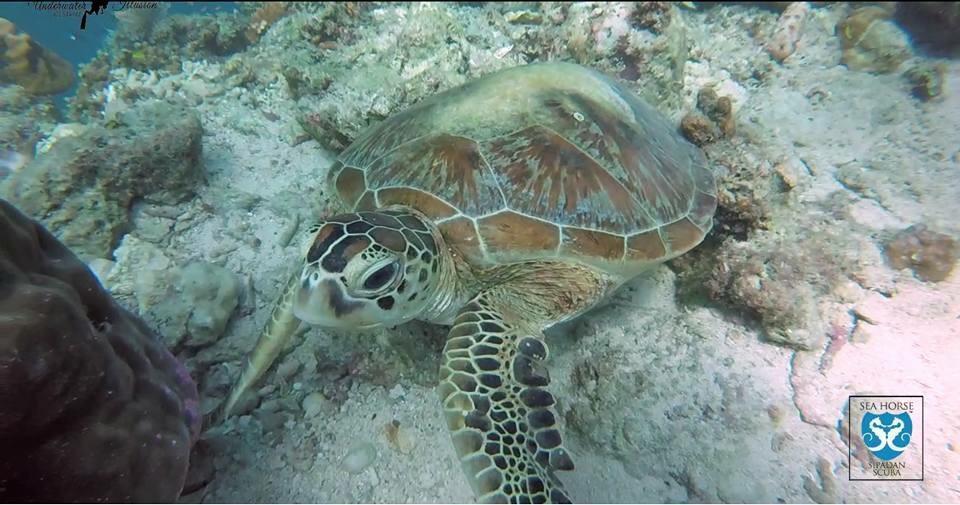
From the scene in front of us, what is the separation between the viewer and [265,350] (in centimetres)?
201

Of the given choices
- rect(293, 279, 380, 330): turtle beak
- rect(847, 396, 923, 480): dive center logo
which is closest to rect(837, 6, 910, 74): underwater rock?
rect(847, 396, 923, 480): dive center logo

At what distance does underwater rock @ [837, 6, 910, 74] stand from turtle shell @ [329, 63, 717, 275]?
3.52m

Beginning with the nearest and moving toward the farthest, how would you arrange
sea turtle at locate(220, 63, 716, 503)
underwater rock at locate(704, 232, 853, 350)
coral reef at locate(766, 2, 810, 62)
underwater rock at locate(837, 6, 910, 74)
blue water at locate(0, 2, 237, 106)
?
sea turtle at locate(220, 63, 716, 503)
underwater rock at locate(704, 232, 853, 350)
blue water at locate(0, 2, 237, 106)
underwater rock at locate(837, 6, 910, 74)
coral reef at locate(766, 2, 810, 62)

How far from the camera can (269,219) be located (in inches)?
121

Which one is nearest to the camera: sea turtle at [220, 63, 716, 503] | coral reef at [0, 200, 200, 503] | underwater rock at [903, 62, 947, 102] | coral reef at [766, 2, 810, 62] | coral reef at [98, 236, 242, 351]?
coral reef at [0, 200, 200, 503]

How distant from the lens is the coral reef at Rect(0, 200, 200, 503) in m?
1.23

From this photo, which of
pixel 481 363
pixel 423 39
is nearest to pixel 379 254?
pixel 481 363

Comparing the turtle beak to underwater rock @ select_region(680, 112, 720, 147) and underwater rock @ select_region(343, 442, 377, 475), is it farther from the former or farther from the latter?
underwater rock @ select_region(680, 112, 720, 147)

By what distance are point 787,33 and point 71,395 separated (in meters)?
6.55

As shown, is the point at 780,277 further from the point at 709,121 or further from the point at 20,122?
the point at 20,122

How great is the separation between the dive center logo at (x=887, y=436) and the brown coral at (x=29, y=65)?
7.74 m

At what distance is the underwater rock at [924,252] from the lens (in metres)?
2.62

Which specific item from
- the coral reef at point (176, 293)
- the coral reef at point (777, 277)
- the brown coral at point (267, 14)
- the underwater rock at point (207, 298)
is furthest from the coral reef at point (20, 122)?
the coral reef at point (777, 277)

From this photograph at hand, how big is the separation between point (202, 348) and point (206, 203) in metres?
1.30
